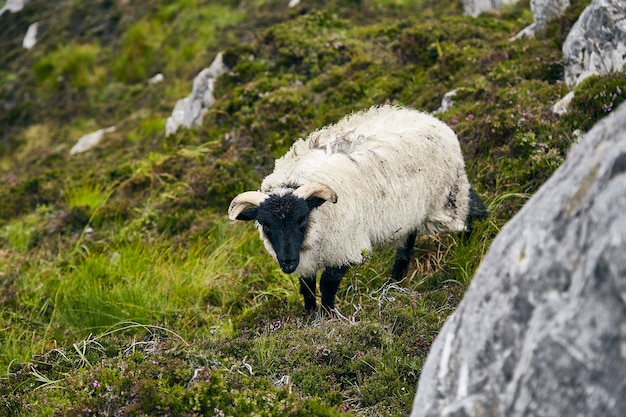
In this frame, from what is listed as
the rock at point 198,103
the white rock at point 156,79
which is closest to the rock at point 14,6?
the white rock at point 156,79

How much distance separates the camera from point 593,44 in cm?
898

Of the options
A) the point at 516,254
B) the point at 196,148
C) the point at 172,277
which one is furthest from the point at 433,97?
the point at 516,254

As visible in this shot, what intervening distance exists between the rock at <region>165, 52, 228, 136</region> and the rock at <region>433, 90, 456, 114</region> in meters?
4.79

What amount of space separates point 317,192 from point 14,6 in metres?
24.2

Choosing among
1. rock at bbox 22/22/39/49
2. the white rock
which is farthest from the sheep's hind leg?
rock at bbox 22/22/39/49

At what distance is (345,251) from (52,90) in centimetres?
1721

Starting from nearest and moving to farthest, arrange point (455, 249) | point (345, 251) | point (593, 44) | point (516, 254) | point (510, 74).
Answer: point (516, 254)
point (345, 251)
point (455, 249)
point (593, 44)
point (510, 74)

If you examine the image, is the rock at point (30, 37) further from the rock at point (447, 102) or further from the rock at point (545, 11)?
the rock at point (545, 11)

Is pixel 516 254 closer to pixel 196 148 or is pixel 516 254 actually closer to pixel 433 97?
pixel 433 97

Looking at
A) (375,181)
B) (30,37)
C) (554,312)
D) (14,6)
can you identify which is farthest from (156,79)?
(554,312)

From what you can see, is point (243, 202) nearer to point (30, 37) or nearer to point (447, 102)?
point (447, 102)

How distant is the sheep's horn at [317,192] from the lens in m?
5.88

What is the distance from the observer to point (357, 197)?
6355 millimetres

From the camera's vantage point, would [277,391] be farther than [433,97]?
No
